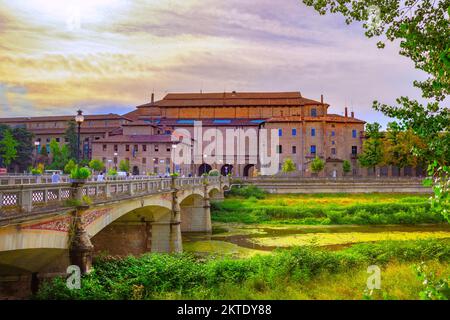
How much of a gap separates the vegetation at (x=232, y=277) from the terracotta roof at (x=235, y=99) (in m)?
93.9

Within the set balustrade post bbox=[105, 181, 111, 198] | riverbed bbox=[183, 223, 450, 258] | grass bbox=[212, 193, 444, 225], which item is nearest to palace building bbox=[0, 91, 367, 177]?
grass bbox=[212, 193, 444, 225]

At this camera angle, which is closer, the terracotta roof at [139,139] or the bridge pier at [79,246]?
the bridge pier at [79,246]

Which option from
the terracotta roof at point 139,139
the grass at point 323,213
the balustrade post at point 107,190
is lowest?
the grass at point 323,213

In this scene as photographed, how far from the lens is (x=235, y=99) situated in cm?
11969

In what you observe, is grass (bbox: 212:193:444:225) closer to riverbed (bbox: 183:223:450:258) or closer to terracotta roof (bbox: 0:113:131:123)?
riverbed (bbox: 183:223:450:258)

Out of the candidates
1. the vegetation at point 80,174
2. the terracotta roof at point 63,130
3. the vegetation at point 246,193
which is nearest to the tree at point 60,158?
the terracotta roof at point 63,130

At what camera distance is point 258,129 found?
10938 centimetres

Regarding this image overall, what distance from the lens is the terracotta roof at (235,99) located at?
114938mm

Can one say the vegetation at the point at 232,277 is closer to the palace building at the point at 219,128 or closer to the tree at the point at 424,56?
the tree at the point at 424,56

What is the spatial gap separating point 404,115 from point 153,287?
11043 millimetres

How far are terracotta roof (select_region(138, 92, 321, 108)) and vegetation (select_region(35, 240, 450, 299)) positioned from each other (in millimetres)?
93949

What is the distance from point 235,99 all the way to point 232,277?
10398 cm

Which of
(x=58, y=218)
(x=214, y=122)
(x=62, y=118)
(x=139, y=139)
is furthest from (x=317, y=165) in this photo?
(x=62, y=118)

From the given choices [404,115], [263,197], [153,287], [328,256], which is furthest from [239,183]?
[404,115]
